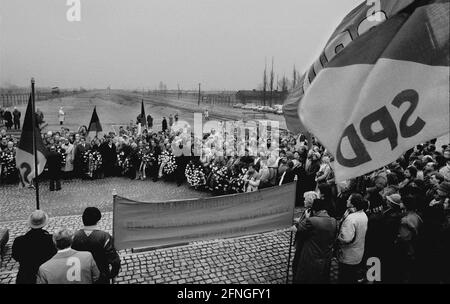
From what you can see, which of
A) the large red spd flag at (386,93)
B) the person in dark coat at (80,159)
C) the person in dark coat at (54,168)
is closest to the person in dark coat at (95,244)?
the large red spd flag at (386,93)

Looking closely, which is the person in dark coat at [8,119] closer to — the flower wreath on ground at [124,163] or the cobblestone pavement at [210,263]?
the flower wreath on ground at [124,163]

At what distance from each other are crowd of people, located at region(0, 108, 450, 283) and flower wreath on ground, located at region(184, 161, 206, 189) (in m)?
0.03

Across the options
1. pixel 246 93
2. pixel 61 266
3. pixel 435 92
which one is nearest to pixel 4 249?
pixel 61 266

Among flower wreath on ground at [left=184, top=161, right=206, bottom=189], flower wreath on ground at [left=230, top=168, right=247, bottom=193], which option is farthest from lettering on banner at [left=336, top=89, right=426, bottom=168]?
flower wreath on ground at [left=184, top=161, right=206, bottom=189]

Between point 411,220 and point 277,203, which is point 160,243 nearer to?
point 277,203

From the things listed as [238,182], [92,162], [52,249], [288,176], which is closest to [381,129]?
[52,249]

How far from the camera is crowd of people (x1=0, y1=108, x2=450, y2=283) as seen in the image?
16.9 ft

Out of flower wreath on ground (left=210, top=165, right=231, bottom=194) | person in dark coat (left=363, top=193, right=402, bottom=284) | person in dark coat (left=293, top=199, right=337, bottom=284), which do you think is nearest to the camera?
person in dark coat (left=293, top=199, right=337, bottom=284)

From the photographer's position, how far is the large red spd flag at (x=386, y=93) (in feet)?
11.2

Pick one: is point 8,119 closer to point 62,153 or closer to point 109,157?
point 62,153

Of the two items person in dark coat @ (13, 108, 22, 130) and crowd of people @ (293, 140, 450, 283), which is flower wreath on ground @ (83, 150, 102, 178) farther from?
person in dark coat @ (13, 108, 22, 130)

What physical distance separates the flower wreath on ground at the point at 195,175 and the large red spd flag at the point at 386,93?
8.37m

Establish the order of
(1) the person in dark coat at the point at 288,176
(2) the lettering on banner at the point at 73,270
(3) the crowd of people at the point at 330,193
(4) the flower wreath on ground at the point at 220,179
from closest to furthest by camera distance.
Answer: (2) the lettering on banner at the point at 73,270, (3) the crowd of people at the point at 330,193, (1) the person in dark coat at the point at 288,176, (4) the flower wreath on ground at the point at 220,179

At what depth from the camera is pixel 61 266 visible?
12.9ft
